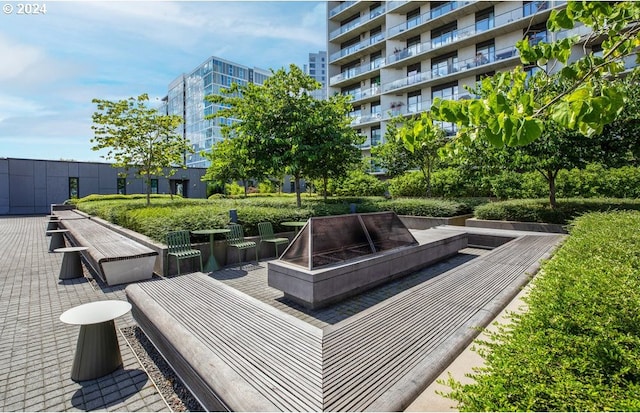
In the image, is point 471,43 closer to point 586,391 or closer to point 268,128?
point 268,128

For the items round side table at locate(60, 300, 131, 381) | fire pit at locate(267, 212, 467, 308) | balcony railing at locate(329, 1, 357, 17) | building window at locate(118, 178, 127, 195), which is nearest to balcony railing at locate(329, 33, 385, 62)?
balcony railing at locate(329, 1, 357, 17)

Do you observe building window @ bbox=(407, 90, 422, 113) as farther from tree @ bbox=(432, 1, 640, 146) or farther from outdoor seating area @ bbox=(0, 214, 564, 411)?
tree @ bbox=(432, 1, 640, 146)

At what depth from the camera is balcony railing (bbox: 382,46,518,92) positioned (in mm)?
24650

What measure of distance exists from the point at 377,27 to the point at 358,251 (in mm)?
33968

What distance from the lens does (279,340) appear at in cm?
361

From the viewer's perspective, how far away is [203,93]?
238ft

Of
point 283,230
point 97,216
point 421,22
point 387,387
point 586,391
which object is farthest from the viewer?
point 421,22

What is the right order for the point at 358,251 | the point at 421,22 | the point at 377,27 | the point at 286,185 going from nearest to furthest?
the point at 358,251 → the point at 421,22 → the point at 377,27 → the point at 286,185

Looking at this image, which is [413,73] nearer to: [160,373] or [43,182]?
[160,373]

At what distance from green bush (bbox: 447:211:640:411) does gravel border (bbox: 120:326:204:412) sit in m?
2.59

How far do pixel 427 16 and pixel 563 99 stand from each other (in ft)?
105

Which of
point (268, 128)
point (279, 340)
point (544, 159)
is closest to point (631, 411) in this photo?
point (279, 340)

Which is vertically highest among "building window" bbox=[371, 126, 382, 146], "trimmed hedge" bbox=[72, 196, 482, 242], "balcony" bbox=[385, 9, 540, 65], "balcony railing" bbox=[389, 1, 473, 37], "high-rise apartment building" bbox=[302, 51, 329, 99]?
"high-rise apartment building" bbox=[302, 51, 329, 99]

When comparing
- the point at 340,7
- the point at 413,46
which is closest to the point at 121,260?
the point at 413,46
